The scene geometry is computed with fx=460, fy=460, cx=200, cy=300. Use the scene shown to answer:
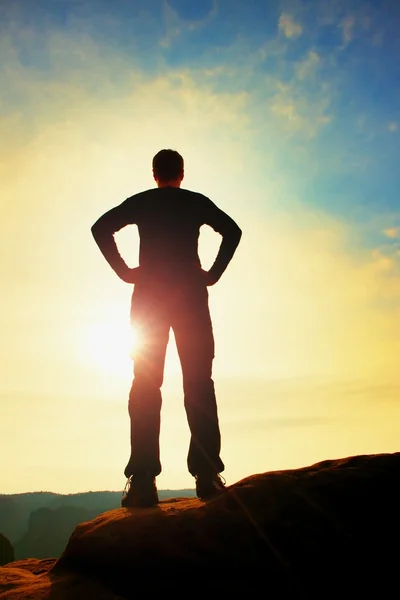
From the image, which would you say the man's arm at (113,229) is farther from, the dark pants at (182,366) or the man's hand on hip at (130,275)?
the dark pants at (182,366)

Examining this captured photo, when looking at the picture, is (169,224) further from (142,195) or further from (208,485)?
(208,485)

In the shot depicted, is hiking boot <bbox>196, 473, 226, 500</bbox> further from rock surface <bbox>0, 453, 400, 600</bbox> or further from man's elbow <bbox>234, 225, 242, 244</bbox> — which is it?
man's elbow <bbox>234, 225, 242, 244</bbox>

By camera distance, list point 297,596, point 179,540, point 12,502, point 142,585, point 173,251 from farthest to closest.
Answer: point 12,502, point 173,251, point 179,540, point 142,585, point 297,596

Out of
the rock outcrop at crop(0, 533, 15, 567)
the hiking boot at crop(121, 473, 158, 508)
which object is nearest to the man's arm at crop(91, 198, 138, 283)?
the hiking boot at crop(121, 473, 158, 508)

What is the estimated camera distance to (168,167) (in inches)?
241

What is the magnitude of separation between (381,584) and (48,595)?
8.69ft

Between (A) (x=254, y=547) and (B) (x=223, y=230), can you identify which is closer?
(A) (x=254, y=547)

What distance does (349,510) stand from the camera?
4.07 metres

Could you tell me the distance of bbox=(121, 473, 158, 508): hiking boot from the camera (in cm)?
509

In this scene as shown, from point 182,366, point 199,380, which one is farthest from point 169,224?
point 199,380

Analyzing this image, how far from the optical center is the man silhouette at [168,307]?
538 cm

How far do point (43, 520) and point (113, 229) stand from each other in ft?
483

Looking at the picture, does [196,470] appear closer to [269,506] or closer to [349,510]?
[269,506]

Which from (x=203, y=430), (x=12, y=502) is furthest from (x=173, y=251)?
(x=12, y=502)
